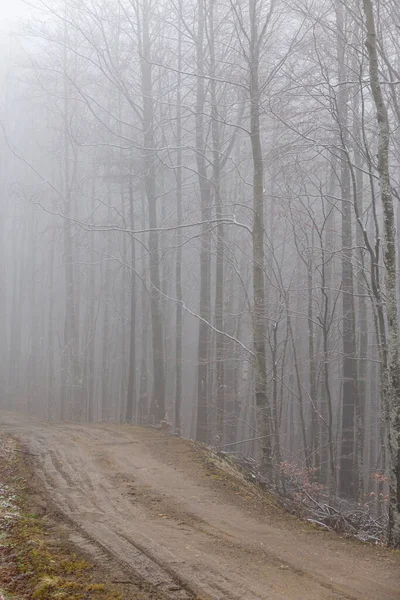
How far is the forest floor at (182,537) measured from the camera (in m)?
5.23

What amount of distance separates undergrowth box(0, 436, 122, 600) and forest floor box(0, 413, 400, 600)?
28 millimetres

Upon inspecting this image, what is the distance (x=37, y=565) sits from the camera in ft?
17.6

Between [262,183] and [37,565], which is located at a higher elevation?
[262,183]

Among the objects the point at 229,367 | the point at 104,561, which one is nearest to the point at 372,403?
the point at 229,367

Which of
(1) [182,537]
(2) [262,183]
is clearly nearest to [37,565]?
(1) [182,537]

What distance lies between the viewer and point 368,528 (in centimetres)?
1073

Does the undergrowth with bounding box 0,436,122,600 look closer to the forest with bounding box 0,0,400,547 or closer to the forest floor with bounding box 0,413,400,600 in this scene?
the forest floor with bounding box 0,413,400,600

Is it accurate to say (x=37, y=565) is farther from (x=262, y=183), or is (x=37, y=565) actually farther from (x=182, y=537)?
(x=262, y=183)

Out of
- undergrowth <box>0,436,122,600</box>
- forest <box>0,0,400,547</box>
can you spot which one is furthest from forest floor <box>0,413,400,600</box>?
forest <box>0,0,400,547</box>

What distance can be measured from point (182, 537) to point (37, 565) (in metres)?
1.83

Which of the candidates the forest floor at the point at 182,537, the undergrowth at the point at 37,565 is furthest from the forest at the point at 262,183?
the undergrowth at the point at 37,565

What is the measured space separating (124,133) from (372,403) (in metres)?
15.4

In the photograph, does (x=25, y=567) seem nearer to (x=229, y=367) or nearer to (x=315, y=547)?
(x=315, y=547)

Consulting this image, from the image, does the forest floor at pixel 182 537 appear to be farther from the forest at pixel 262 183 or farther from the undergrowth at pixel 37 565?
the forest at pixel 262 183
